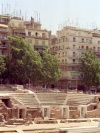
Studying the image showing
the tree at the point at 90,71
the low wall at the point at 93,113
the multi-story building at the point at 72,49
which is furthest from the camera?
the multi-story building at the point at 72,49

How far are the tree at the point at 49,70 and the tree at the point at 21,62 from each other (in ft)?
5.34

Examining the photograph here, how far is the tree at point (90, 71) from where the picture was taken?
58.7 m

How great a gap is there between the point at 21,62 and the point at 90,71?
1308 centimetres

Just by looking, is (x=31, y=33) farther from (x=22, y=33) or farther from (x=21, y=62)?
(x=21, y=62)

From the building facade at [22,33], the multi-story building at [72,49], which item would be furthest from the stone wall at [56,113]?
the multi-story building at [72,49]

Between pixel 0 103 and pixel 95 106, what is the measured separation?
1225cm

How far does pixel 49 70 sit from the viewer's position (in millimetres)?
55312

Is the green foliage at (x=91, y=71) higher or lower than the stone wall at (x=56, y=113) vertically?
higher

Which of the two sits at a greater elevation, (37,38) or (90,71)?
(37,38)

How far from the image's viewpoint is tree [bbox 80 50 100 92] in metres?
58.7

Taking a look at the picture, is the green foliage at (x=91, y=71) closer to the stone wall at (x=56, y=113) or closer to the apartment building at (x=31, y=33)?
the apartment building at (x=31, y=33)

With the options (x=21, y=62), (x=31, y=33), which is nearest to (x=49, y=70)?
(x=21, y=62)

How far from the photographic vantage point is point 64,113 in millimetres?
41688

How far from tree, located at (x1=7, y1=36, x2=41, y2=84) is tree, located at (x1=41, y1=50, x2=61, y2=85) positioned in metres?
1.63
